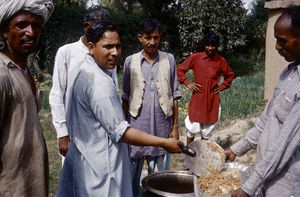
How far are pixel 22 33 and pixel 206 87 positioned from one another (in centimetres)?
348

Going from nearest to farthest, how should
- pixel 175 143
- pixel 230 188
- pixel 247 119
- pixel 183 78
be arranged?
1. pixel 230 188
2. pixel 175 143
3. pixel 183 78
4. pixel 247 119

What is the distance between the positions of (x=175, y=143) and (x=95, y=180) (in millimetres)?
609

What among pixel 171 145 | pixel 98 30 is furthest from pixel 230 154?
pixel 98 30

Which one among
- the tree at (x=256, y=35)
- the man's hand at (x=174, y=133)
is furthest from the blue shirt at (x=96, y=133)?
the tree at (x=256, y=35)

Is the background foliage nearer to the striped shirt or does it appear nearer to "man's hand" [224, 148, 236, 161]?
"man's hand" [224, 148, 236, 161]

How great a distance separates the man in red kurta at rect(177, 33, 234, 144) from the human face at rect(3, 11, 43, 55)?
10.9 ft

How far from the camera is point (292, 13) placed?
187cm

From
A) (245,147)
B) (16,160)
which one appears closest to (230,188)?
(245,147)

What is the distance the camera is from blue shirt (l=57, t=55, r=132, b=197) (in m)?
2.06

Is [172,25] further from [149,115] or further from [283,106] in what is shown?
[283,106]

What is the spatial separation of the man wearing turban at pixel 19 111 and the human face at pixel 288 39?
4.54ft

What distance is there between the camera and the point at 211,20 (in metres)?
13.1

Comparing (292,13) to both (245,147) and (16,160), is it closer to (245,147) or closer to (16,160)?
(245,147)

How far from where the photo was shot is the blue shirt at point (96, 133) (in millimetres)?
2057
